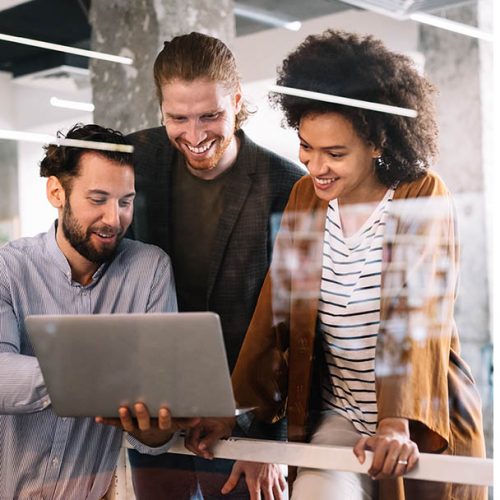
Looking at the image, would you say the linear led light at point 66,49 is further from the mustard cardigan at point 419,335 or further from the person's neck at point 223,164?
the mustard cardigan at point 419,335

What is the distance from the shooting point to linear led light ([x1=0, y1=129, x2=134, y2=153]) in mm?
2379

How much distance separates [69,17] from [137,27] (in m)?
0.24

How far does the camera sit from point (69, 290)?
2408 millimetres

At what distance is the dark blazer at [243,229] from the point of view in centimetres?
216

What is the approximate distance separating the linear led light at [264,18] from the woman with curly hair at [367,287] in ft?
0.22

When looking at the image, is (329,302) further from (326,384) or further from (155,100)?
(155,100)

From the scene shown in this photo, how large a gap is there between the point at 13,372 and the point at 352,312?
955 mm

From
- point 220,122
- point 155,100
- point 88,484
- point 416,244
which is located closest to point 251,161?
point 220,122

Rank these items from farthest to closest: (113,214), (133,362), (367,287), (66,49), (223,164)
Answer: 1. (66,49)
2. (113,214)
3. (223,164)
4. (133,362)
5. (367,287)

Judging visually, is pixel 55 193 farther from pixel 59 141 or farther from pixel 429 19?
pixel 429 19

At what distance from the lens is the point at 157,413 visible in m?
2.15

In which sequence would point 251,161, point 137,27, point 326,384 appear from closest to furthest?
point 326,384 → point 251,161 → point 137,27

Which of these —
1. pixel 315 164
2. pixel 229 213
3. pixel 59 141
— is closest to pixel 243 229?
pixel 229 213

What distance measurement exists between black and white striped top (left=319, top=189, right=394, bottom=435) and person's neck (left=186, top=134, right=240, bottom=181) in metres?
0.32
